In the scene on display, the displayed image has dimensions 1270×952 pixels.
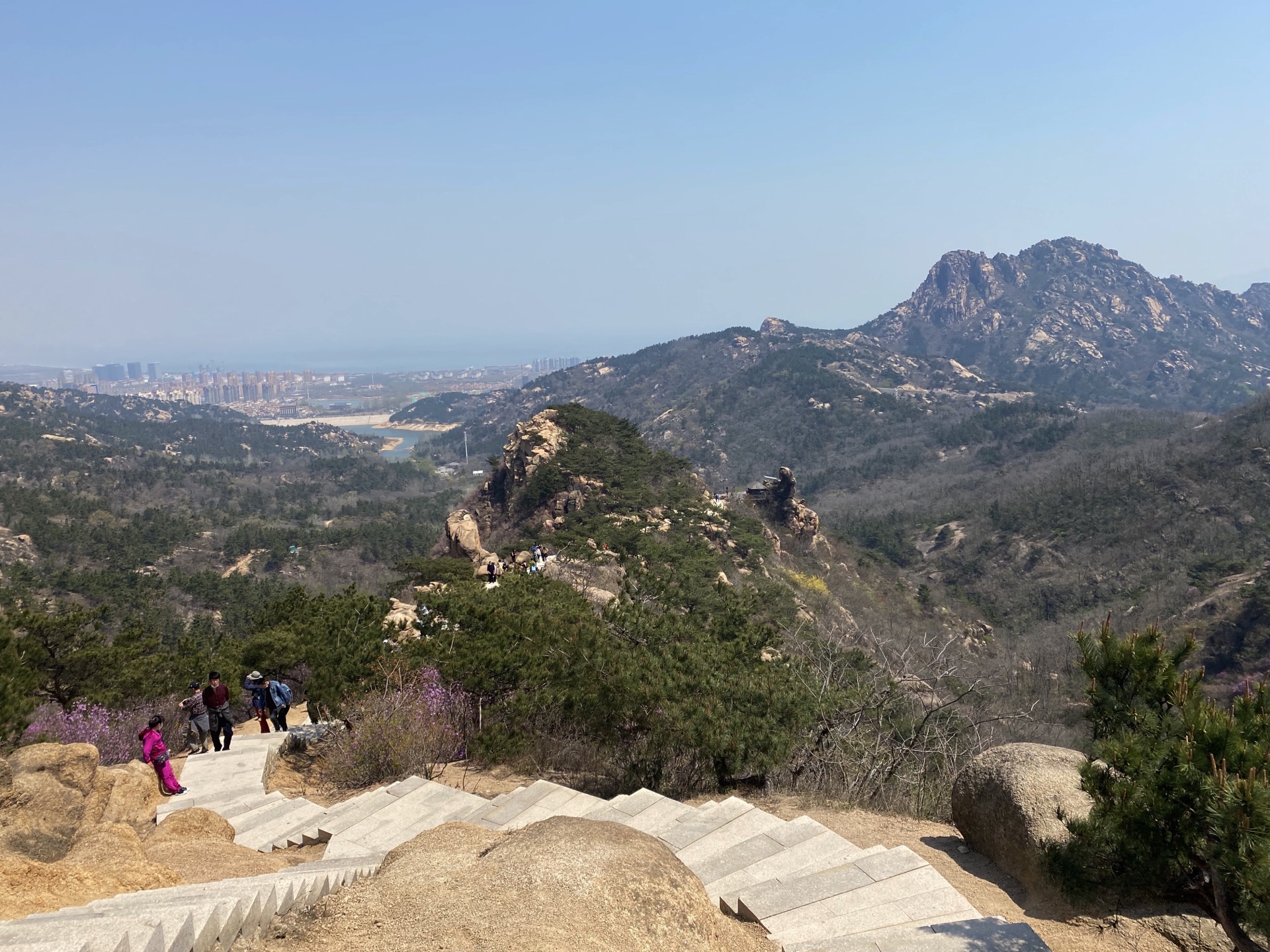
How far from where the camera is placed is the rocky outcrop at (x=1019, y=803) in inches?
252

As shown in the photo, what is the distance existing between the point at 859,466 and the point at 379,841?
10235cm

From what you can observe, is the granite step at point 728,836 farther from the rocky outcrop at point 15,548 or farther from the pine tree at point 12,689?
the rocky outcrop at point 15,548

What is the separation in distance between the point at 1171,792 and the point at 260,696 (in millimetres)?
12172

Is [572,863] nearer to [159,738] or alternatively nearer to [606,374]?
[159,738]

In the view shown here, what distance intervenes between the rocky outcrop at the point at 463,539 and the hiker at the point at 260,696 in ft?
56.6

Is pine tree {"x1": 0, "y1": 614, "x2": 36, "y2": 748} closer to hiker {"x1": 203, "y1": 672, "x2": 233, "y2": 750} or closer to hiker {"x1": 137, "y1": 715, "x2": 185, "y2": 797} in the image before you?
hiker {"x1": 137, "y1": 715, "x2": 185, "y2": 797}

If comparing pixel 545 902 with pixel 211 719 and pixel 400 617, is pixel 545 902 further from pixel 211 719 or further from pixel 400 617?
pixel 400 617

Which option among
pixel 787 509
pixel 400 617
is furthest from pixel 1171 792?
pixel 787 509

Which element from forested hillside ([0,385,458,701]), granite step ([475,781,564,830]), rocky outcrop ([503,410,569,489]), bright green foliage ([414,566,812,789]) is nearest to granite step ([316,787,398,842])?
granite step ([475,781,564,830])

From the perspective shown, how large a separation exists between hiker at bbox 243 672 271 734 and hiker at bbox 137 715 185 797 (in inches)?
101

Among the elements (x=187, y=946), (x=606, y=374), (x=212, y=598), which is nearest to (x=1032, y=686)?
(x=187, y=946)

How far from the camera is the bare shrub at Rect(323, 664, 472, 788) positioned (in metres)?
10.2

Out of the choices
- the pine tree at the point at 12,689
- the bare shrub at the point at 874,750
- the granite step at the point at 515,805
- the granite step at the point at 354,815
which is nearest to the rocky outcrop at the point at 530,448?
the pine tree at the point at 12,689

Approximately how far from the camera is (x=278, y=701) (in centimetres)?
1234
